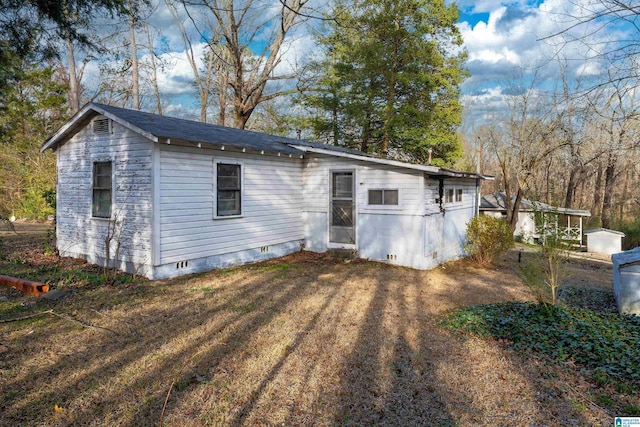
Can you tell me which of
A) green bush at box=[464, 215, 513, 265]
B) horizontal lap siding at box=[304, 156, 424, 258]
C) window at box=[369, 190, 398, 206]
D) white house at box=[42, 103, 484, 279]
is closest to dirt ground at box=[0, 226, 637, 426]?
white house at box=[42, 103, 484, 279]

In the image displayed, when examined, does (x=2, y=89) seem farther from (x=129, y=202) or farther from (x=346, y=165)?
(x=346, y=165)

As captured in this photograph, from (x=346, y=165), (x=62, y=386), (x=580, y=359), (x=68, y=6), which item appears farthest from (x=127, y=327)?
(x=346, y=165)

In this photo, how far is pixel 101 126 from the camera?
819 centimetres

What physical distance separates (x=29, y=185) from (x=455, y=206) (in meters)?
21.8

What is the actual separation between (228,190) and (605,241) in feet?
62.6

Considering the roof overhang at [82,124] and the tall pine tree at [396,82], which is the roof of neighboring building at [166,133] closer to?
the roof overhang at [82,124]

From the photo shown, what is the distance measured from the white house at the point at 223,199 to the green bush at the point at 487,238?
0.72 metres

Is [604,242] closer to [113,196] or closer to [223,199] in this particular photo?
[223,199]

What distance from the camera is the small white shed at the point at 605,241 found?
18.0 meters

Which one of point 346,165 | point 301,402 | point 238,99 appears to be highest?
point 238,99

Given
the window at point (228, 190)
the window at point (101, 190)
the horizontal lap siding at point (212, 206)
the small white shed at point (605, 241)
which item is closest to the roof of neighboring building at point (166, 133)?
the horizontal lap siding at point (212, 206)

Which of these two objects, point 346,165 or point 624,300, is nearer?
point 624,300

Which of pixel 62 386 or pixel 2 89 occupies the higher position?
pixel 2 89

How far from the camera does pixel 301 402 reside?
3283mm
